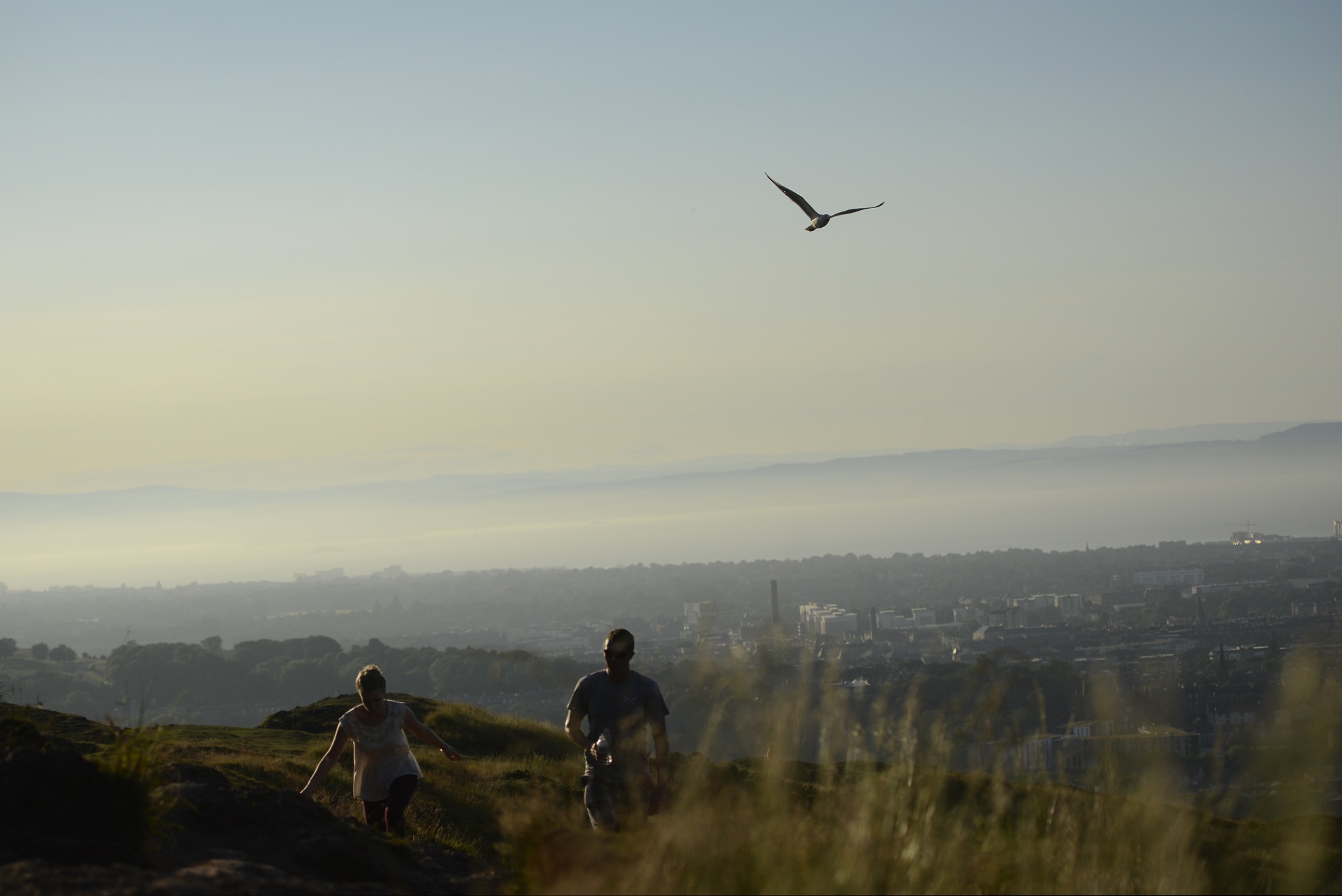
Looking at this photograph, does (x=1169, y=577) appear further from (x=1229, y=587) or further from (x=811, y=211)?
(x=811, y=211)

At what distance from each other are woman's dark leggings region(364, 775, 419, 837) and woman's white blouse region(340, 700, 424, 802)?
0.03 m

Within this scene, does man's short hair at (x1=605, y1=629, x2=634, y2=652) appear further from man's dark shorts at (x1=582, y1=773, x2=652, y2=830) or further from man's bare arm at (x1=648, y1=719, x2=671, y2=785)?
man's dark shorts at (x1=582, y1=773, x2=652, y2=830)

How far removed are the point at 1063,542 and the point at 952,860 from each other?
579ft

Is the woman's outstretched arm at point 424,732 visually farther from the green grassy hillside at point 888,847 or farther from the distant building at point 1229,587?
the distant building at point 1229,587

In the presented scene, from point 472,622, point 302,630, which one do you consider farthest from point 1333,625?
point 302,630

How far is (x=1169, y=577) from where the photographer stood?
8081 centimetres

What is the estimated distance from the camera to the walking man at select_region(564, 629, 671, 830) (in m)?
5.94

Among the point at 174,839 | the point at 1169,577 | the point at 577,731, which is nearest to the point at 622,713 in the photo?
the point at 577,731

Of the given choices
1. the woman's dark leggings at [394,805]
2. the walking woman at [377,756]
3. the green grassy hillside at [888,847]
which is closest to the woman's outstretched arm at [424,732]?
the walking woman at [377,756]

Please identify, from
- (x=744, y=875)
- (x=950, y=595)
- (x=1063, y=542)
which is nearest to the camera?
(x=744, y=875)

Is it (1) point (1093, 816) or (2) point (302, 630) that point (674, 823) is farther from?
(2) point (302, 630)

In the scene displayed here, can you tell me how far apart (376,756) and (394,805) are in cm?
31

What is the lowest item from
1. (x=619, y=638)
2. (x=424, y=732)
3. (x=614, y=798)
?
(x=614, y=798)

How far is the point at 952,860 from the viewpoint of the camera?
4.32 metres
